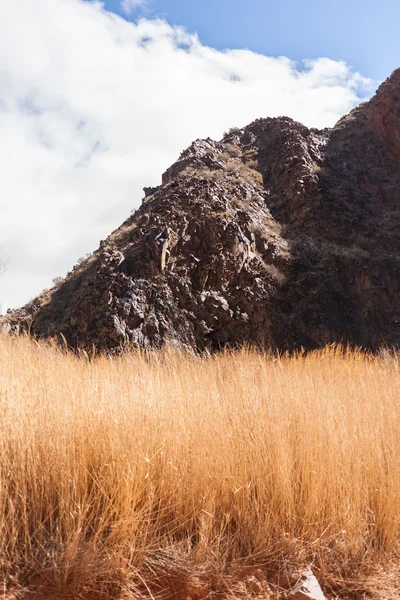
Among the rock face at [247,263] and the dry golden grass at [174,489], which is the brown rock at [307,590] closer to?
the dry golden grass at [174,489]

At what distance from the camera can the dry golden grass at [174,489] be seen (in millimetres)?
3041

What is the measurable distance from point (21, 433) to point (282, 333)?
13.8 m

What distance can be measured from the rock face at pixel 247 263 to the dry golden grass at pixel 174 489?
971 centimetres

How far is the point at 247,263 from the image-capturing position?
17.9 m

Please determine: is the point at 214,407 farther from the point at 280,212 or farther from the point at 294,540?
the point at 280,212

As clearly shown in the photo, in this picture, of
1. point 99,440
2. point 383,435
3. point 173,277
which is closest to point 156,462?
point 99,440

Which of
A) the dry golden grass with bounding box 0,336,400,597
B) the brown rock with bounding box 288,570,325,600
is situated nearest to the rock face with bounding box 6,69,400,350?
the dry golden grass with bounding box 0,336,400,597

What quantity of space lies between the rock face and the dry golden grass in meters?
9.71

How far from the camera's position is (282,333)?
16547 millimetres

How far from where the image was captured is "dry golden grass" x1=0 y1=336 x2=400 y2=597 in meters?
3.04

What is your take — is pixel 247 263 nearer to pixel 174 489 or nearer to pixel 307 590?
pixel 174 489

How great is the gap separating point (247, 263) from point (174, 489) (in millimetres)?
14776

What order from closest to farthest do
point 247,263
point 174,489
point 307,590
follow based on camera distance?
1. point 307,590
2. point 174,489
3. point 247,263

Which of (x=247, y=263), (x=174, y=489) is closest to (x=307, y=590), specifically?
(x=174, y=489)
